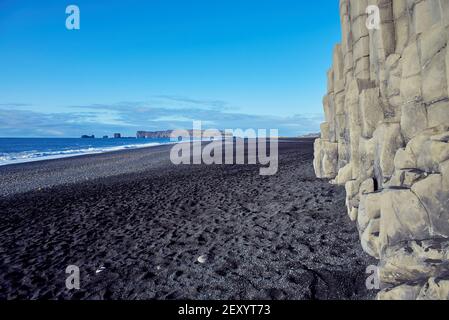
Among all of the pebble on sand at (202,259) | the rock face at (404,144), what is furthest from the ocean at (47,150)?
the rock face at (404,144)

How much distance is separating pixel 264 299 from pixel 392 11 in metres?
7.67

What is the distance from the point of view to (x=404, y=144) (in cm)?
598

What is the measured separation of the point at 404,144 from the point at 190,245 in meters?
6.05

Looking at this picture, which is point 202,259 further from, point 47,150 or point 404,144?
point 47,150

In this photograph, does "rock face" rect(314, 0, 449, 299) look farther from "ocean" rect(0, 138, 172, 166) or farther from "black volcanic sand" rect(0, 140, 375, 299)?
"ocean" rect(0, 138, 172, 166)

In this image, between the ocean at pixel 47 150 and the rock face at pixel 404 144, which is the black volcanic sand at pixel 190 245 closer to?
the rock face at pixel 404 144

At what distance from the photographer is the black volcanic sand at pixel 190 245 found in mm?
5715

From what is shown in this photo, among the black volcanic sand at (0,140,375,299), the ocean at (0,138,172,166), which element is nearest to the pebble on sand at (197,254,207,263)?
the black volcanic sand at (0,140,375,299)

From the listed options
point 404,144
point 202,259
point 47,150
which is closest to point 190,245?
point 202,259

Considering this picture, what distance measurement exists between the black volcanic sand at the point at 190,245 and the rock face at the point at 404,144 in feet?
3.32

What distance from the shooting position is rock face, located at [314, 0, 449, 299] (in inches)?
177

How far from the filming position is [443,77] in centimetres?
491
